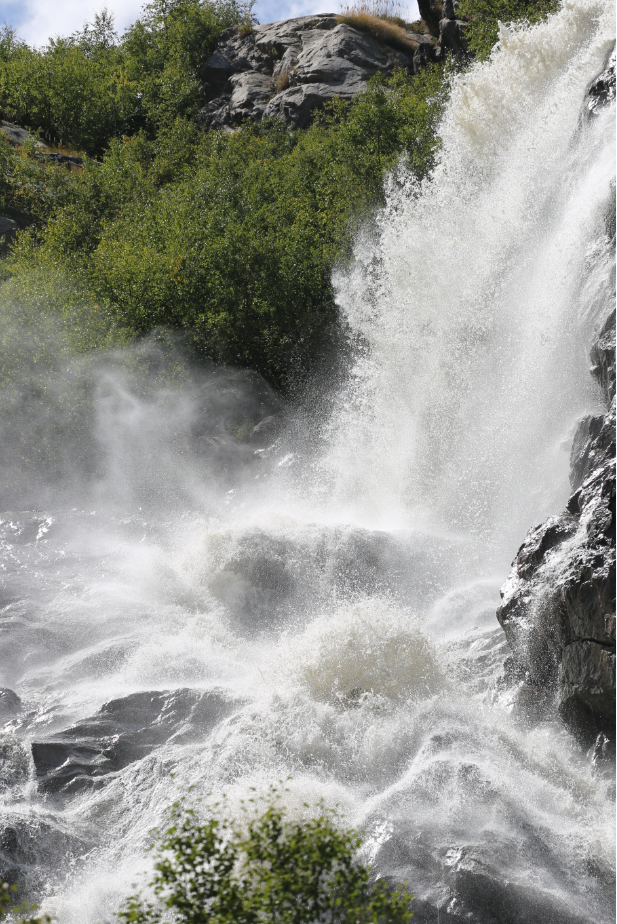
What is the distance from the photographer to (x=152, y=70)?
43.6 meters

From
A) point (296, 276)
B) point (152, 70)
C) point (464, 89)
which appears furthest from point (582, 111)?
point (152, 70)

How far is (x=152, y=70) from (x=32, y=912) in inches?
1820

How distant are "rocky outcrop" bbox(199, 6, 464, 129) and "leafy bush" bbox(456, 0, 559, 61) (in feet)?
4.13

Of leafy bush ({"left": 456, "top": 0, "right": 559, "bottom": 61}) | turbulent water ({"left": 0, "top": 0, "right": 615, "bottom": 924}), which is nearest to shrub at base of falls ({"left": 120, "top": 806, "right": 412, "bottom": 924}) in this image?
turbulent water ({"left": 0, "top": 0, "right": 615, "bottom": 924})

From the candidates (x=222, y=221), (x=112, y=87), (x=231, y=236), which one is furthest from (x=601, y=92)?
(x=112, y=87)

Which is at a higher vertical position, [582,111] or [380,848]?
[582,111]

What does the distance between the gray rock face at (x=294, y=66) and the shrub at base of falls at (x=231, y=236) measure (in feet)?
10.3

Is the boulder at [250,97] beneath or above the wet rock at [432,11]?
above

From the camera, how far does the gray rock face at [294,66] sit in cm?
3269

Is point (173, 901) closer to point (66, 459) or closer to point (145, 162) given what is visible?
point (66, 459)

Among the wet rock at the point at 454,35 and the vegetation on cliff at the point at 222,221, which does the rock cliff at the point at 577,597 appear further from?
the wet rock at the point at 454,35

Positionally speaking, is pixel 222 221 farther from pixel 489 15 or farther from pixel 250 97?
pixel 250 97

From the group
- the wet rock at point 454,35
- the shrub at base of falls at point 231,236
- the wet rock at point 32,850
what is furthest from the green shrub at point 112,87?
the wet rock at point 32,850

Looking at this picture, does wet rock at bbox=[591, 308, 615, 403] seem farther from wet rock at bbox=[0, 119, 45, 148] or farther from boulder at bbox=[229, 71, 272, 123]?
wet rock at bbox=[0, 119, 45, 148]
